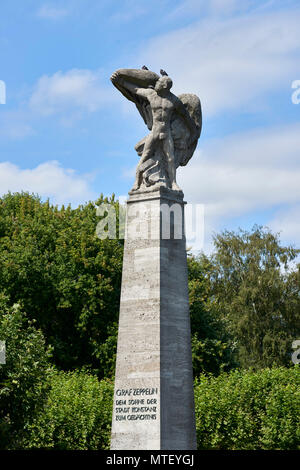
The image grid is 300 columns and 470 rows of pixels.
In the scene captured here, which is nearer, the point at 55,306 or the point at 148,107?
the point at 148,107

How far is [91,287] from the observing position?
37.2m

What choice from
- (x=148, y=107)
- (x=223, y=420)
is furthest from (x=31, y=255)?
(x=148, y=107)

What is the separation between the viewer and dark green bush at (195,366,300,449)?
27594 millimetres

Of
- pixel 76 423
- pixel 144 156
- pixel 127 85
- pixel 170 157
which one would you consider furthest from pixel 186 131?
pixel 76 423

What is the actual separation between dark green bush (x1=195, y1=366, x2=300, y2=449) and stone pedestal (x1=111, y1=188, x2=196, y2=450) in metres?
12.2

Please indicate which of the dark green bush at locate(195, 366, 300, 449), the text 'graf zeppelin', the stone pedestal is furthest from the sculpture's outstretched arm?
the dark green bush at locate(195, 366, 300, 449)

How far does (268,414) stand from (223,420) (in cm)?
171

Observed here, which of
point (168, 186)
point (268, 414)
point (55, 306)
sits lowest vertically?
point (268, 414)

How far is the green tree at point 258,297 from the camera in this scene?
173ft

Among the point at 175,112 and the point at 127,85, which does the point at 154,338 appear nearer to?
the point at 175,112

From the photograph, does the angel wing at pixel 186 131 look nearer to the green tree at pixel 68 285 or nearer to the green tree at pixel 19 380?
the green tree at pixel 19 380

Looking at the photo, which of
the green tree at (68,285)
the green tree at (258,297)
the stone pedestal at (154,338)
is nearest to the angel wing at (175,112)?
the stone pedestal at (154,338)
